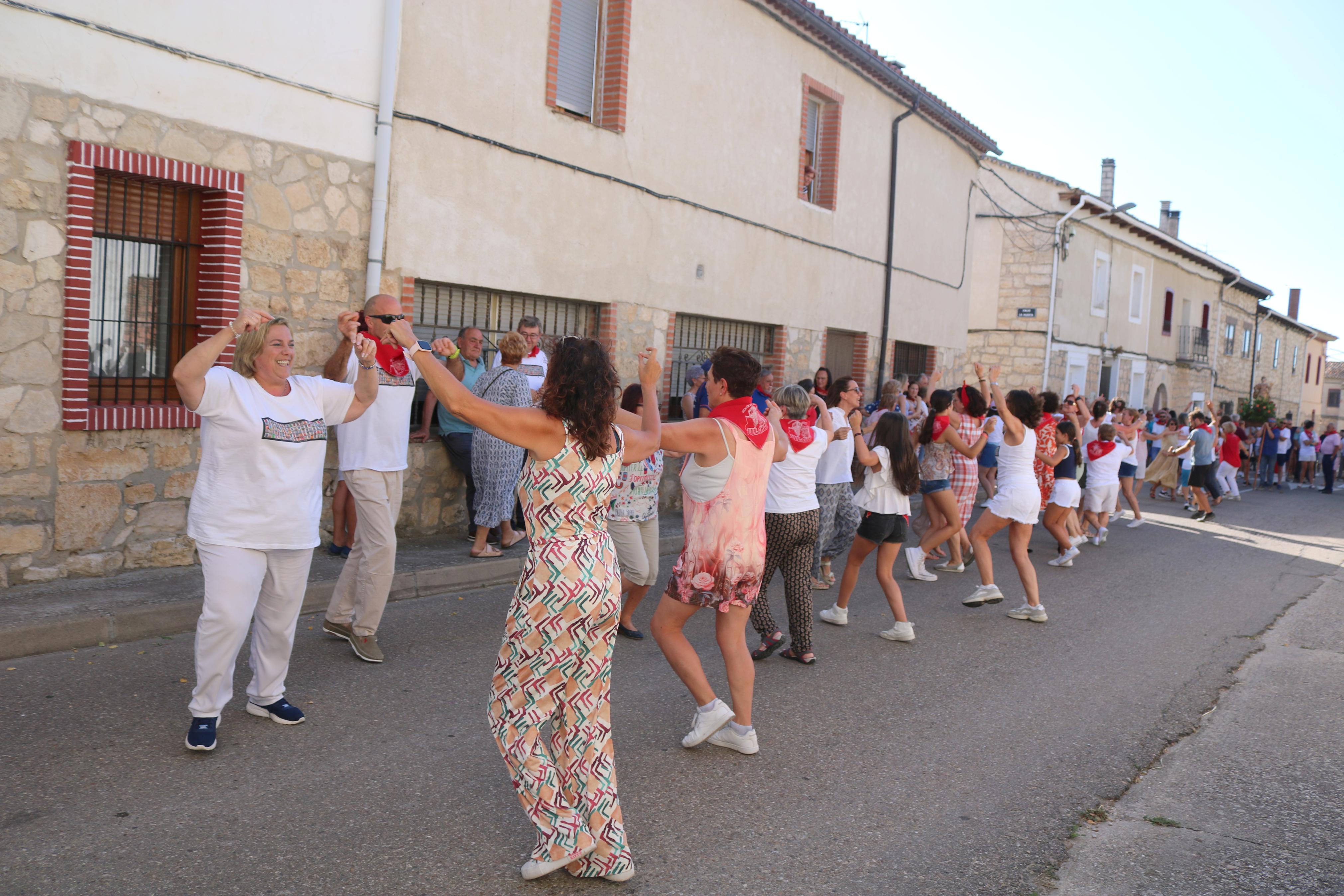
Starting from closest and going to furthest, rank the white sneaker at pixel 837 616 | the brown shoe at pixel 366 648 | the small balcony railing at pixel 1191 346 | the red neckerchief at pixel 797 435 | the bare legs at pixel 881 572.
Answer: the brown shoe at pixel 366 648, the red neckerchief at pixel 797 435, the bare legs at pixel 881 572, the white sneaker at pixel 837 616, the small balcony railing at pixel 1191 346

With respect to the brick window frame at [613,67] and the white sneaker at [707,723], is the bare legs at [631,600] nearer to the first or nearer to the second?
the white sneaker at [707,723]

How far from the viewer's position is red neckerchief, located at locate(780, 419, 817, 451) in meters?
5.96

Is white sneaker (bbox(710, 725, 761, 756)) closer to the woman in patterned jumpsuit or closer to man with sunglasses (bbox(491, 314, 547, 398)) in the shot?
the woman in patterned jumpsuit

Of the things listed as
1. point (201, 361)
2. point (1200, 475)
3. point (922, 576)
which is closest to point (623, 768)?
point (201, 361)

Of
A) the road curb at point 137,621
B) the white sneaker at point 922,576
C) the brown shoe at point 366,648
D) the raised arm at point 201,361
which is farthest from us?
the white sneaker at point 922,576

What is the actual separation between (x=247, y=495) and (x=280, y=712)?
1.04m

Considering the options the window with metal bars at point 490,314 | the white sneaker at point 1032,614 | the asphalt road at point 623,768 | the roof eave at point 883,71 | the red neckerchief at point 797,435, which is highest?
the roof eave at point 883,71

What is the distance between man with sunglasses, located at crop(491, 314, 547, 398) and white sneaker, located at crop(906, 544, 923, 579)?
138 inches

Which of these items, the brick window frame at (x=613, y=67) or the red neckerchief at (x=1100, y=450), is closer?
the brick window frame at (x=613, y=67)

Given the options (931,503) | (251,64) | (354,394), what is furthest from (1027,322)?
(354,394)

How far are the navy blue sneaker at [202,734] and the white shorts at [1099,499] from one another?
412 inches

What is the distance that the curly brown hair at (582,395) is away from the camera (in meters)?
3.30

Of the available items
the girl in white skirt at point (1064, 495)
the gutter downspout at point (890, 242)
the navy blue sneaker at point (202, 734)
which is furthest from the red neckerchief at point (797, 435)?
the gutter downspout at point (890, 242)

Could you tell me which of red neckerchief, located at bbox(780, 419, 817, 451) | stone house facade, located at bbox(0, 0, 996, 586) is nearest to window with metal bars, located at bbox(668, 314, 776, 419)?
stone house facade, located at bbox(0, 0, 996, 586)
